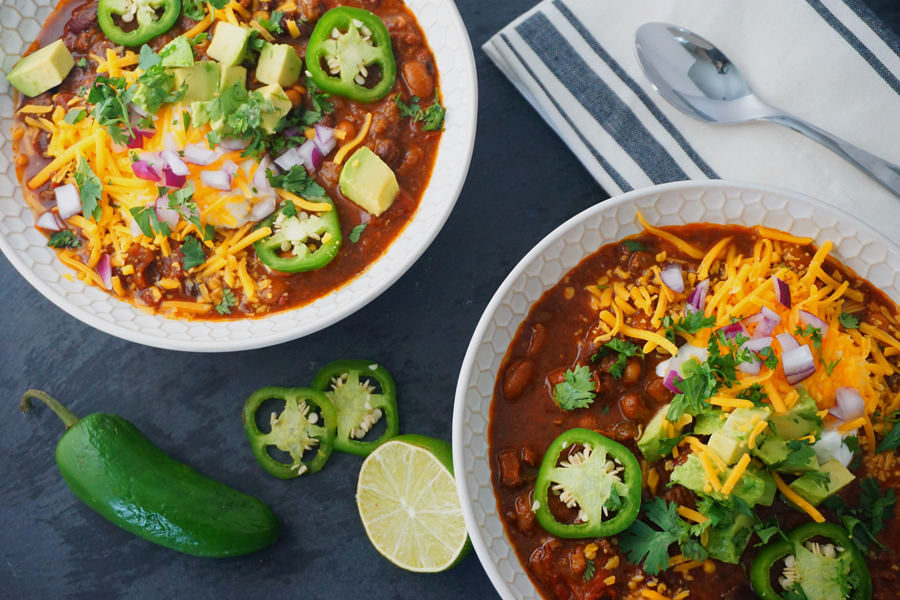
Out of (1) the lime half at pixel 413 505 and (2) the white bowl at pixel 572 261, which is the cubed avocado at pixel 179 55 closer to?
(2) the white bowl at pixel 572 261

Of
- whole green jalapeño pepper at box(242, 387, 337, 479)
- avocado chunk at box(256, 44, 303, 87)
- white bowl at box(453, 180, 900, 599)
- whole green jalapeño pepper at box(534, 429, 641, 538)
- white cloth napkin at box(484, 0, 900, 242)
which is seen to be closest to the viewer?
whole green jalapeño pepper at box(534, 429, 641, 538)

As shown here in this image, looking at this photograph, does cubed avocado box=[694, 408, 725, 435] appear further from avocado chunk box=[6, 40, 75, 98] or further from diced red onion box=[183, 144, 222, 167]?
avocado chunk box=[6, 40, 75, 98]

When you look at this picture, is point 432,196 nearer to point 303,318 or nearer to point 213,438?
point 303,318

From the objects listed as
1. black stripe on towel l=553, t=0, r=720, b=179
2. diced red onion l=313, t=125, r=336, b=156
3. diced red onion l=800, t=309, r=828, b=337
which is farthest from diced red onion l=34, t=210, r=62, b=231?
diced red onion l=800, t=309, r=828, b=337

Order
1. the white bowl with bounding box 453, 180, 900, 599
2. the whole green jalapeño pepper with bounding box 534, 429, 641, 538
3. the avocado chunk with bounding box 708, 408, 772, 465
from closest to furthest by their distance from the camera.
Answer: the avocado chunk with bounding box 708, 408, 772, 465 → the whole green jalapeño pepper with bounding box 534, 429, 641, 538 → the white bowl with bounding box 453, 180, 900, 599

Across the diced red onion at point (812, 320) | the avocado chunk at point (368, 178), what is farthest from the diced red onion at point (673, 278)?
the avocado chunk at point (368, 178)
